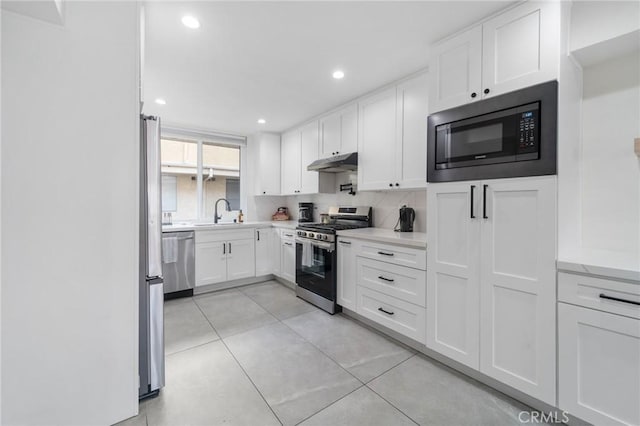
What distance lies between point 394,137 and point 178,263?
3157mm

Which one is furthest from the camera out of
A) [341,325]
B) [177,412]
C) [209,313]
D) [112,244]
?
[209,313]

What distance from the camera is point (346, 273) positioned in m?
2.90

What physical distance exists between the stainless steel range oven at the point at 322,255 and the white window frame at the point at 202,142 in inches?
74.7

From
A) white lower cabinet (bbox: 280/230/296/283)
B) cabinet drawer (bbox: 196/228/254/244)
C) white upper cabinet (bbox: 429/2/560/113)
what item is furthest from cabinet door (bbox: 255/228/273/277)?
white upper cabinet (bbox: 429/2/560/113)

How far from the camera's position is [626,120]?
166 cm

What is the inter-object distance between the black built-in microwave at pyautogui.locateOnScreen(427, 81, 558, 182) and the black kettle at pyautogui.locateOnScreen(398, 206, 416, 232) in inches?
30.6

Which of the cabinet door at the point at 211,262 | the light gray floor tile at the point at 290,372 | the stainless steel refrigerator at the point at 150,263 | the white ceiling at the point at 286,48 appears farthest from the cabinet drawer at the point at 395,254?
the cabinet door at the point at 211,262

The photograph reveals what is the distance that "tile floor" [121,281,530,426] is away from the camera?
5.14 ft

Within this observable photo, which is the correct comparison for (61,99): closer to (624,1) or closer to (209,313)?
(209,313)

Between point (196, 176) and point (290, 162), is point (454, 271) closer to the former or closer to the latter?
point (290, 162)

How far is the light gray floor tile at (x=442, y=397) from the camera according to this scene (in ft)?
5.07

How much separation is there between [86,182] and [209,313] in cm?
216

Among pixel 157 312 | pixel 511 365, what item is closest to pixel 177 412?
pixel 157 312

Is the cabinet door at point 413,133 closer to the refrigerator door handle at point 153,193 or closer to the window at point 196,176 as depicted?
the refrigerator door handle at point 153,193
